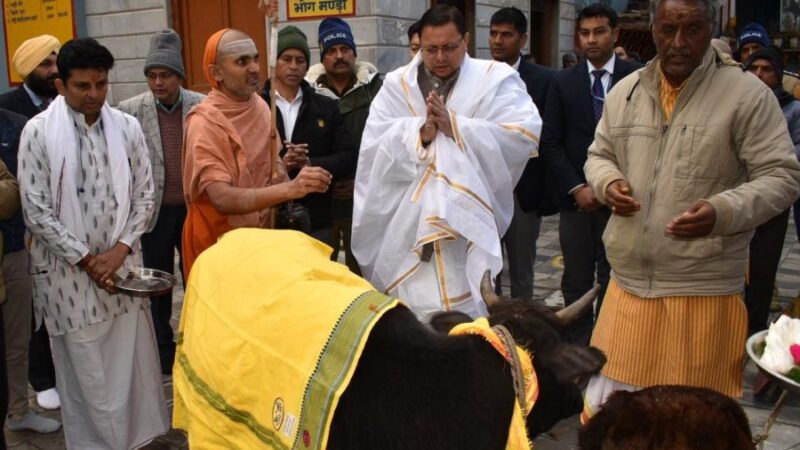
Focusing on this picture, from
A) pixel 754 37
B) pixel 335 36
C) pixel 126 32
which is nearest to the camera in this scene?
Result: pixel 335 36

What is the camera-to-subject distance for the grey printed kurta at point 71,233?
3395mm

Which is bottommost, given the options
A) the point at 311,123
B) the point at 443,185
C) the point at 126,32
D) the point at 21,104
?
the point at 443,185

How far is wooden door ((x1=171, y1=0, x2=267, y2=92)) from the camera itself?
1088cm

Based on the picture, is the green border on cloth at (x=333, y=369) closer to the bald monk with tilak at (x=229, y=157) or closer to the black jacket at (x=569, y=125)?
the bald monk with tilak at (x=229, y=157)

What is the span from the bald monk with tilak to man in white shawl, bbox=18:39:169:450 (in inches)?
12.2

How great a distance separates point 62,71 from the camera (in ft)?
11.3

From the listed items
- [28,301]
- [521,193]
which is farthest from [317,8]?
[28,301]

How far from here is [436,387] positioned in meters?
2.16

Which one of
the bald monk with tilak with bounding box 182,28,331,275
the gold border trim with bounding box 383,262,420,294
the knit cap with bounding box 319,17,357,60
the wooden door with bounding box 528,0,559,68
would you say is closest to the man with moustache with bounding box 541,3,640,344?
the gold border trim with bounding box 383,262,420,294

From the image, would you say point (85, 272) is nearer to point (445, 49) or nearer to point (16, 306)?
point (16, 306)

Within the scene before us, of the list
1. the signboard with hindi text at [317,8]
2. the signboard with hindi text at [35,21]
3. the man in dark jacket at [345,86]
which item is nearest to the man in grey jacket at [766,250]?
the man in dark jacket at [345,86]

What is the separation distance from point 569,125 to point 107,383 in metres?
2.81

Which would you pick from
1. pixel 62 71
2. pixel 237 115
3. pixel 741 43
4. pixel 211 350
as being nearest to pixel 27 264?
pixel 62 71

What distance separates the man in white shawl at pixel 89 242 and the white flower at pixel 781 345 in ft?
8.76
